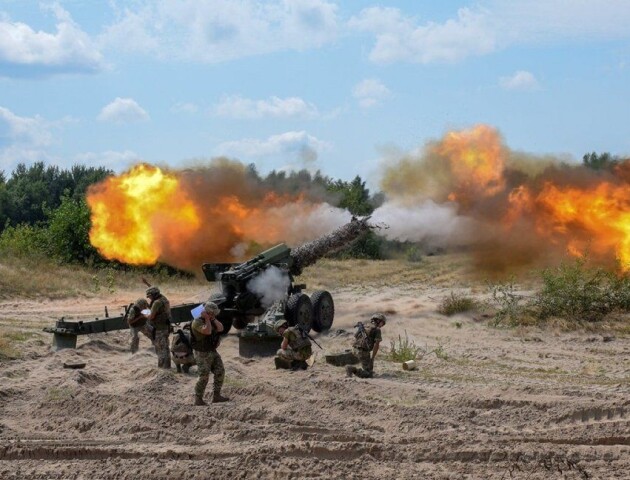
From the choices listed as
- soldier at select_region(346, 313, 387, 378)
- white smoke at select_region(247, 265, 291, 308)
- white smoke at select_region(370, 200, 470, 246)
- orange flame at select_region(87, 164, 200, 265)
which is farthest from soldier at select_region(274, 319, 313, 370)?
orange flame at select_region(87, 164, 200, 265)

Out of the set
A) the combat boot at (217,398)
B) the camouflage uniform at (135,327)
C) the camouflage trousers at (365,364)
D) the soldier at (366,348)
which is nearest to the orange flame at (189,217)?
the camouflage uniform at (135,327)

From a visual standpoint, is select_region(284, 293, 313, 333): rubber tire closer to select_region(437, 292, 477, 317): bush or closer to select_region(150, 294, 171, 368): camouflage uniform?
select_region(150, 294, 171, 368): camouflage uniform

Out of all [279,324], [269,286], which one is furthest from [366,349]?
[269,286]

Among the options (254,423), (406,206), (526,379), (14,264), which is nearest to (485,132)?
(406,206)

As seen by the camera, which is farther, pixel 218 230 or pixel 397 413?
pixel 218 230

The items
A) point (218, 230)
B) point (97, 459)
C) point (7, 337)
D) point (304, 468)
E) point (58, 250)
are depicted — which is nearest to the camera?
point (304, 468)

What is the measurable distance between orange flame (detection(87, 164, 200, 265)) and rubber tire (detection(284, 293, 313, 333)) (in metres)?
4.37

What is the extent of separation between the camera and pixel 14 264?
30.7 m

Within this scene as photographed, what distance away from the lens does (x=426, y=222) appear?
20.6 m

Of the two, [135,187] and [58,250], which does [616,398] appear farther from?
[58,250]

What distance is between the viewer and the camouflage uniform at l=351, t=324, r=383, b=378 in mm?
14023

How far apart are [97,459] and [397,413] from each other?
3480mm

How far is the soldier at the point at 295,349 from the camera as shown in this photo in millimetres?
Answer: 14398

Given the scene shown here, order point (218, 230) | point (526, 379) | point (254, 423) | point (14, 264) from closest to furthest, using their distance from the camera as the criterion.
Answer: point (254, 423), point (526, 379), point (218, 230), point (14, 264)
